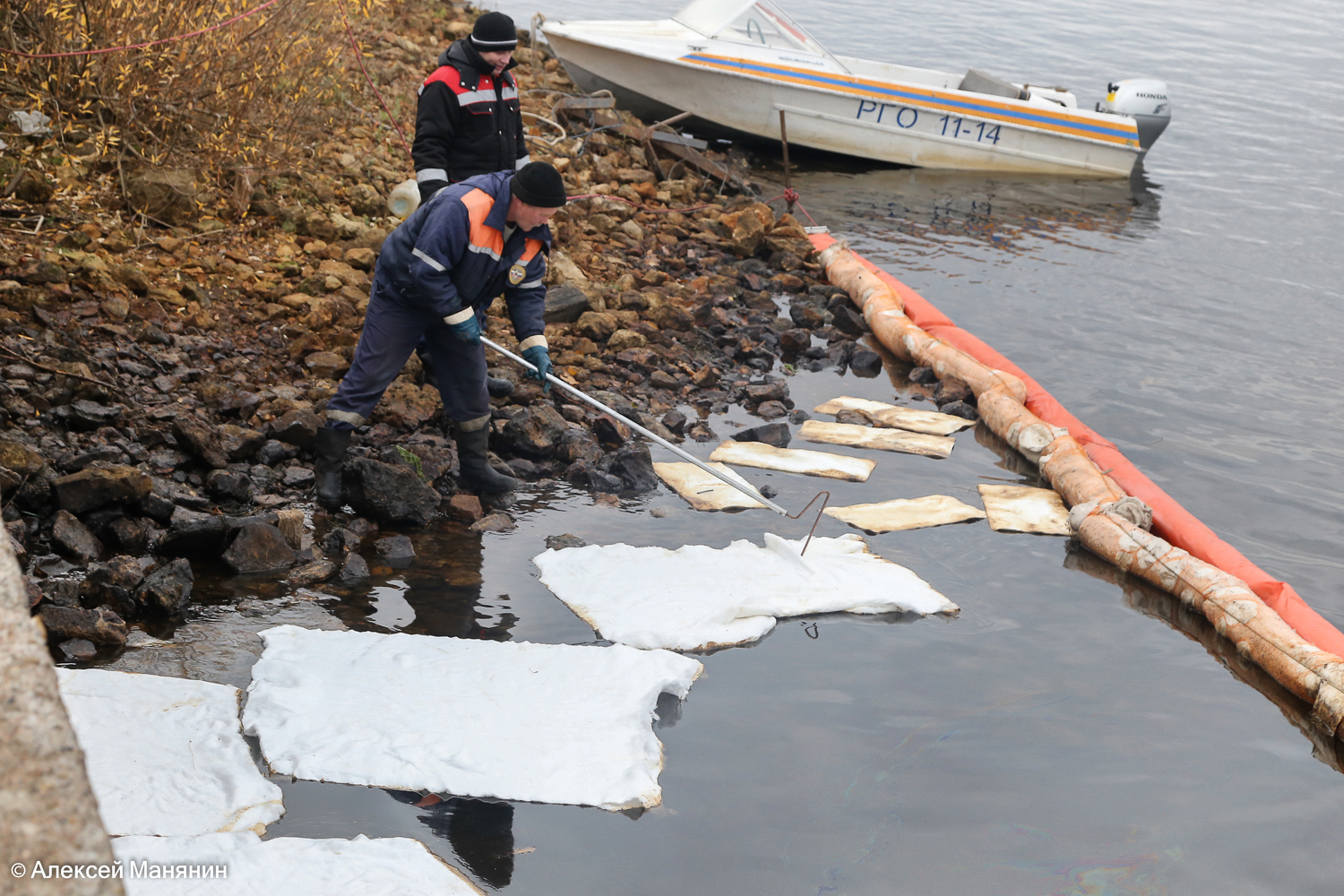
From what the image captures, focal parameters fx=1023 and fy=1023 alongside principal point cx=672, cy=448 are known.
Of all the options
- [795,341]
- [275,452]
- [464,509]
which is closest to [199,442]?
[275,452]

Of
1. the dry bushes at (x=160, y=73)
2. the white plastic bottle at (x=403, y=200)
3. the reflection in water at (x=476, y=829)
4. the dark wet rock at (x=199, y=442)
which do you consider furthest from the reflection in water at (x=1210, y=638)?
the dry bushes at (x=160, y=73)

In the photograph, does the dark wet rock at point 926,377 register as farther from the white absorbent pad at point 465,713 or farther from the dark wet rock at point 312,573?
the dark wet rock at point 312,573

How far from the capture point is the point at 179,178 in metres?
6.52

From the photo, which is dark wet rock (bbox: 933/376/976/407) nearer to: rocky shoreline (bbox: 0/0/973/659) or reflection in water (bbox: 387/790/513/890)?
rocky shoreline (bbox: 0/0/973/659)

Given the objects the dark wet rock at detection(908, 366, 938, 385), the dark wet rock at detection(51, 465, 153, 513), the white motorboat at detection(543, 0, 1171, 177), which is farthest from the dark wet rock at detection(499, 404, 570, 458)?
the white motorboat at detection(543, 0, 1171, 177)

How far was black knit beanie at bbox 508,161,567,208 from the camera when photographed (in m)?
4.46

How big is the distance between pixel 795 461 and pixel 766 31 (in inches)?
374

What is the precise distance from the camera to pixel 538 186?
175 inches

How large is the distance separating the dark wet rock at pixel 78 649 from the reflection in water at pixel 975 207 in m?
9.41

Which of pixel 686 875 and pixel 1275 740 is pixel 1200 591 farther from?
pixel 686 875

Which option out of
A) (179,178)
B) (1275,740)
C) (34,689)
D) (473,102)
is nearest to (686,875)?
(34,689)

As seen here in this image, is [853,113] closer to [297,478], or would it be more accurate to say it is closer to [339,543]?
[297,478]

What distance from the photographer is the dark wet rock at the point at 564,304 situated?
23.3ft

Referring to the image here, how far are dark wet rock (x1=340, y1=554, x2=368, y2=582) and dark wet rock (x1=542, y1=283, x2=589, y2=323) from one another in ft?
9.68
